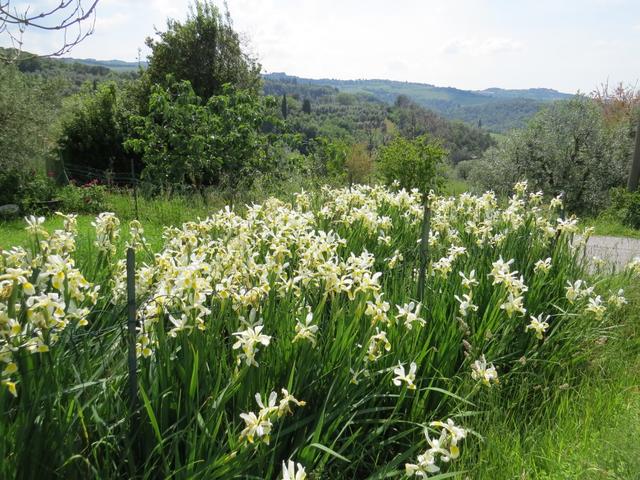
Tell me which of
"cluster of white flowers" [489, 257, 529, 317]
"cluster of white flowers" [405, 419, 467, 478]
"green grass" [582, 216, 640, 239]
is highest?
"cluster of white flowers" [489, 257, 529, 317]

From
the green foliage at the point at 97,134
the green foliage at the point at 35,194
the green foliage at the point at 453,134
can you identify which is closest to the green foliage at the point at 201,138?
the green foliage at the point at 35,194

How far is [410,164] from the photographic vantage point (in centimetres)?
1461

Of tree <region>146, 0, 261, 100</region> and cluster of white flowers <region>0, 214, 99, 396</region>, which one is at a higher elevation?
tree <region>146, 0, 261, 100</region>

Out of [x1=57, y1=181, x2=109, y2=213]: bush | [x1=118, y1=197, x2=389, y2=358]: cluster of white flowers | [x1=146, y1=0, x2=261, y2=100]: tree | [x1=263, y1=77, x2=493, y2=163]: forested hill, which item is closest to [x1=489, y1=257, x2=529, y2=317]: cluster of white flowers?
[x1=118, y1=197, x2=389, y2=358]: cluster of white flowers

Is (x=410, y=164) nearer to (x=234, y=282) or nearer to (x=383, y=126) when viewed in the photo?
(x=234, y=282)

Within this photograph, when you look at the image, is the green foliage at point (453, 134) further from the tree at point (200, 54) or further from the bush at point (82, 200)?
the bush at point (82, 200)

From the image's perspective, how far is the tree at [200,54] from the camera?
16.3m

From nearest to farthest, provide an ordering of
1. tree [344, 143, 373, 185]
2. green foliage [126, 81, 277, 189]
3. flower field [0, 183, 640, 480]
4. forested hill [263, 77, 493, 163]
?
1. flower field [0, 183, 640, 480]
2. green foliage [126, 81, 277, 189]
3. tree [344, 143, 373, 185]
4. forested hill [263, 77, 493, 163]

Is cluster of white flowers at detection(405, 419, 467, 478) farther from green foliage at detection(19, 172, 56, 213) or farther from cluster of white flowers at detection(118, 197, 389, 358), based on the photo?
green foliage at detection(19, 172, 56, 213)

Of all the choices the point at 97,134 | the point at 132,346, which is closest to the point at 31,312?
the point at 132,346

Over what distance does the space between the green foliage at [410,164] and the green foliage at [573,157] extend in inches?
80.6

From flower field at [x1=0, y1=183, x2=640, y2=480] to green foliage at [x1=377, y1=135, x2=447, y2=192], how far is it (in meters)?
11.2

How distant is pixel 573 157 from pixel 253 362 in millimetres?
14450

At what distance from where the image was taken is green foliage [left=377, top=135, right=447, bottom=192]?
14.5m
